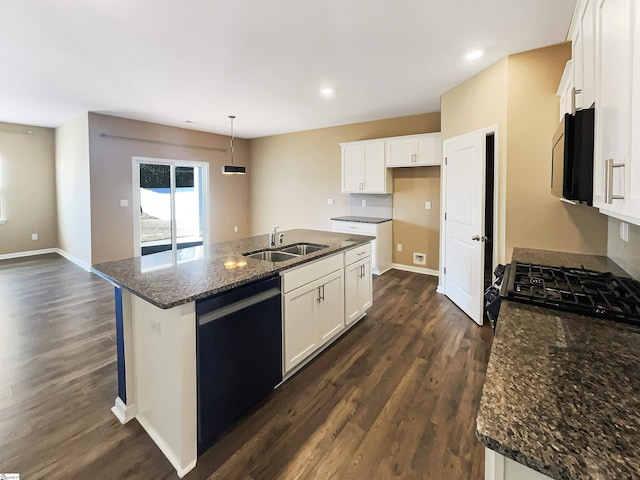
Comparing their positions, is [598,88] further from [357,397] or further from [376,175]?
[376,175]

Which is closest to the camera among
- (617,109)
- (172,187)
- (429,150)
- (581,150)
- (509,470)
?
(509,470)

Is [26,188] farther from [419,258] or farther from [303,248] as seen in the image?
[419,258]

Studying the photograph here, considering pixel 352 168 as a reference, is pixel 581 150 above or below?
below

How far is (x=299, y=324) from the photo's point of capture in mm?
2396

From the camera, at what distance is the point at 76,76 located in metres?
3.43

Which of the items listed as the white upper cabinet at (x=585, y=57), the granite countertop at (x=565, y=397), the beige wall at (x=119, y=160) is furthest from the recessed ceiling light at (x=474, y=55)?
the beige wall at (x=119, y=160)

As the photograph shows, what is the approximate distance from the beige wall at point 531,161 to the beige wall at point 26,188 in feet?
26.7

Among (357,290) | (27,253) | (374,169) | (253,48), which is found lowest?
(357,290)

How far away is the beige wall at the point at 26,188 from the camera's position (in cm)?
612

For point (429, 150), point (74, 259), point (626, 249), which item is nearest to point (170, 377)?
point (626, 249)

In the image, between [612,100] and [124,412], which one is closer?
[612,100]

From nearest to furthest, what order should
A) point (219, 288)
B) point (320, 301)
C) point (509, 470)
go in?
point (509, 470) → point (219, 288) → point (320, 301)

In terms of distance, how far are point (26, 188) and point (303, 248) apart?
267 inches

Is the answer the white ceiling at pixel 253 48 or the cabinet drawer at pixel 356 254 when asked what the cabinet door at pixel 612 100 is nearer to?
the white ceiling at pixel 253 48
